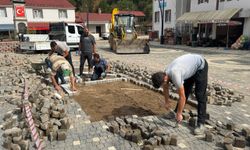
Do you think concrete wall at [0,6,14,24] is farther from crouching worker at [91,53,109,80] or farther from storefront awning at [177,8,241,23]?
crouching worker at [91,53,109,80]

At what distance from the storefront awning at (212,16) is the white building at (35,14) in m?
18.9

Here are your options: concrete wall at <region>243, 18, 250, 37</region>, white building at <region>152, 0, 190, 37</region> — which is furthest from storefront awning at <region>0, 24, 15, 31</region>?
concrete wall at <region>243, 18, 250, 37</region>

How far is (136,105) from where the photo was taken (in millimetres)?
5836

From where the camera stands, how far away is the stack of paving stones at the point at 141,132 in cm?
396

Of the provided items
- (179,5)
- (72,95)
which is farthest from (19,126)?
(179,5)

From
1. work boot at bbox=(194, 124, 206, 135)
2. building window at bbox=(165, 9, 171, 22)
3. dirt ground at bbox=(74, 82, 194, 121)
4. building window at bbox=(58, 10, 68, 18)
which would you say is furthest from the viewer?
building window at bbox=(58, 10, 68, 18)

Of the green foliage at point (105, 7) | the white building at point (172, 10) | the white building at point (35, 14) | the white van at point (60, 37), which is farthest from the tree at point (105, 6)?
the white van at point (60, 37)

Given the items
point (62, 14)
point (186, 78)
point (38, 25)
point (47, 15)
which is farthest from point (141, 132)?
point (62, 14)

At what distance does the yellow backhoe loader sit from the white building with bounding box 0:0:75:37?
52.5 ft

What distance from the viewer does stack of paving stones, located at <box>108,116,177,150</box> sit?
13.0 feet

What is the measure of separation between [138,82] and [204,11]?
19082mm

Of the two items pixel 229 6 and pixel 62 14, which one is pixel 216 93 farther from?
pixel 62 14

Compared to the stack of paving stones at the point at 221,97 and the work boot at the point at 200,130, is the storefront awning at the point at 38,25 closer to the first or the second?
the stack of paving stones at the point at 221,97

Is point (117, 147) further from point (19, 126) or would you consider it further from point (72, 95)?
point (72, 95)
